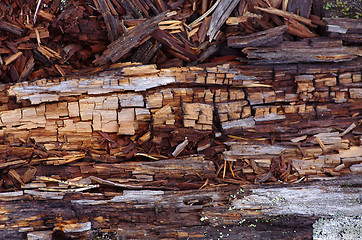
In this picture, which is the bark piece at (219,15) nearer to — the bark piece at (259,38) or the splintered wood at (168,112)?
the splintered wood at (168,112)

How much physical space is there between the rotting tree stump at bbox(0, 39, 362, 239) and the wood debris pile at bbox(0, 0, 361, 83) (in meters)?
0.26

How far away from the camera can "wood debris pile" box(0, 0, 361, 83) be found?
13.9 ft

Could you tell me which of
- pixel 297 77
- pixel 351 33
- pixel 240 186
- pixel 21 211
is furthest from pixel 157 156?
pixel 351 33

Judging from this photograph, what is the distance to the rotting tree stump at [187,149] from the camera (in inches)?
150

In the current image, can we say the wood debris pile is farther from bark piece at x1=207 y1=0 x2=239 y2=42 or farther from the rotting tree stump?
the rotting tree stump

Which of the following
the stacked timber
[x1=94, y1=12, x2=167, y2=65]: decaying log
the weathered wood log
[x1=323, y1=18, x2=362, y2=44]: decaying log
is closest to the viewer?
the weathered wood log

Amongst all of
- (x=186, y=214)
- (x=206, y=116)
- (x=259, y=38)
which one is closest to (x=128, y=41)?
(x=206, y=116)

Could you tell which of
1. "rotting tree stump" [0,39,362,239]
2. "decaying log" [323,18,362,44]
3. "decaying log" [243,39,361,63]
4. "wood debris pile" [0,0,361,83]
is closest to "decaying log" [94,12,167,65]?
"wood debris pile" [0,0,361,83]

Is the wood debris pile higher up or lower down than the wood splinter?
higher up

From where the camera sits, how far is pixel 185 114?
4.09 metres

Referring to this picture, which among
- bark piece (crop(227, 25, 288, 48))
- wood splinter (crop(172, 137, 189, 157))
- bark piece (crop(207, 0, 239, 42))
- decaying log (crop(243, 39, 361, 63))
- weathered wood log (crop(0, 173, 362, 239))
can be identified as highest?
bark piece (crop(207, 0, 239, 42))

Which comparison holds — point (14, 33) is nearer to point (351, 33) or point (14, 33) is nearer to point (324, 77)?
Answer: point (324, 77)

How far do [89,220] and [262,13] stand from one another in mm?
3475

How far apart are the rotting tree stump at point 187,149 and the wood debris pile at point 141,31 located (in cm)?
26
